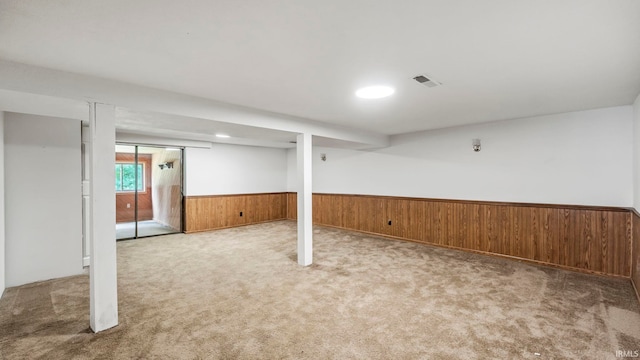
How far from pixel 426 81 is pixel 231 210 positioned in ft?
19.8

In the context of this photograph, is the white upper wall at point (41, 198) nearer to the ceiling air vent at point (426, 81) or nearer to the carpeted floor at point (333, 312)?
the carpeted floor at point (333, 312)

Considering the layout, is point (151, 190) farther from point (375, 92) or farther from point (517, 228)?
point (517, 228)

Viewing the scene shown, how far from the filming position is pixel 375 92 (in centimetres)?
285

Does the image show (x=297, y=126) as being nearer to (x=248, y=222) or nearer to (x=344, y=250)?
(x=344, y=250)

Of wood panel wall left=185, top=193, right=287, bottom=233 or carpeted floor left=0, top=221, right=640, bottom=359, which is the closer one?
carpeted floor left=0, top=221, right=640, bottom=359

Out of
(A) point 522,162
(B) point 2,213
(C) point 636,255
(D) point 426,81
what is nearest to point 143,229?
(B) point 2,213

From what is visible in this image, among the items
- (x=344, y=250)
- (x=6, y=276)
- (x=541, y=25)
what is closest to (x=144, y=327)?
(x=6, y=276)

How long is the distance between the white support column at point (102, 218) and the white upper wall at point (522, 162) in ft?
16.1

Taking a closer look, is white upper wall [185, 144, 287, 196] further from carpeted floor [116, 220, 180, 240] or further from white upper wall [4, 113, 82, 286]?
white upper wall [4, 113, 82, 286]

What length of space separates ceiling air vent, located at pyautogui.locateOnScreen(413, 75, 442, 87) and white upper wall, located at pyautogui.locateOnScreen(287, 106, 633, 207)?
2650 millimetres

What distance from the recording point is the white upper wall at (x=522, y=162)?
364cm

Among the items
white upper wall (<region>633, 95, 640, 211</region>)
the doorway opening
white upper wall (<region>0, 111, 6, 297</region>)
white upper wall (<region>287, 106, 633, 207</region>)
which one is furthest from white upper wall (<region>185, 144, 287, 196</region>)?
white upper wall (<region>633, 95, 640, 211</region>)

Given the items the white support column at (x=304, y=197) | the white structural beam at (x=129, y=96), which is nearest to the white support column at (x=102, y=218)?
the white structural beam at (x=129, y=96)

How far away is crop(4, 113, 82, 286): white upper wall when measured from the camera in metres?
3.38
